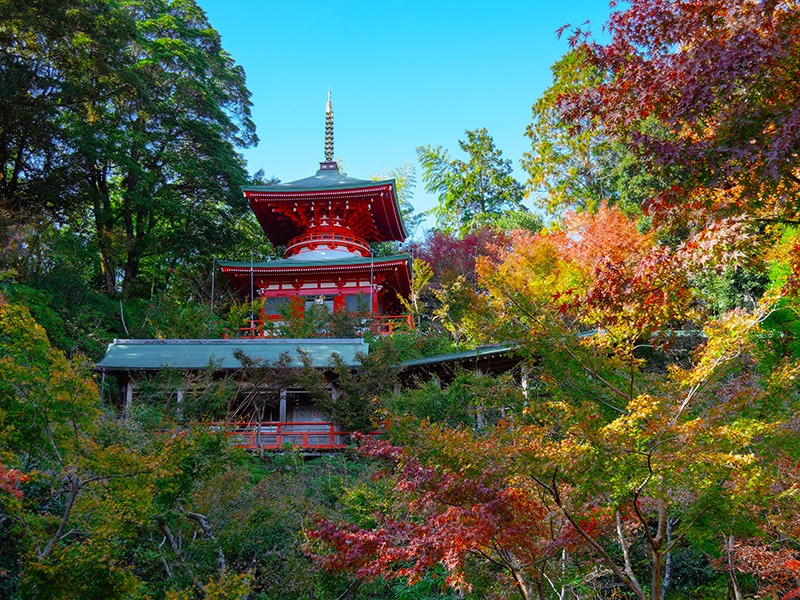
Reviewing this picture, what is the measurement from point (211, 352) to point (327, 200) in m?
8.21

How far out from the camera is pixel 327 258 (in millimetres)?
23125

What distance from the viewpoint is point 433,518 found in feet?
20.2

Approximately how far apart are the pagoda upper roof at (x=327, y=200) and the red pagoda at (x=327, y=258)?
0.03m

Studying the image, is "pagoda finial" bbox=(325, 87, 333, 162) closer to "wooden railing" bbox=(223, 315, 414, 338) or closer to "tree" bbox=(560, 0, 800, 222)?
"wooden railing" bbox=(223, 315, 414, 338)

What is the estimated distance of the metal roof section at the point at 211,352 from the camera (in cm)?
1614

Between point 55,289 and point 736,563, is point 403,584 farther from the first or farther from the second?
point 55,289

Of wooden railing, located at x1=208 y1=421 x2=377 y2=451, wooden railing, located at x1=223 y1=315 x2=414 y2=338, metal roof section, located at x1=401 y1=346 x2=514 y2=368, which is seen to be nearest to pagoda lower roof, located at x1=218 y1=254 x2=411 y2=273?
wooden railing, located at x1=223 y1=315 x2=414 y2=338

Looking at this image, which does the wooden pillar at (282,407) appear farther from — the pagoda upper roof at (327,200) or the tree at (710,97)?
the tree at (710,97)

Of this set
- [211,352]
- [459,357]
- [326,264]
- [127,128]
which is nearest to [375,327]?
[326,264]

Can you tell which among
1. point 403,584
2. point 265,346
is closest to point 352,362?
point 265,346

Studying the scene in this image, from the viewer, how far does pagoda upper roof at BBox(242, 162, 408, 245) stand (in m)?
23.0

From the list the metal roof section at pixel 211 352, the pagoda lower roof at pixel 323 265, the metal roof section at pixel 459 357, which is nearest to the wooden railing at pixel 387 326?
the pagoda lower roof at pixel 323 265

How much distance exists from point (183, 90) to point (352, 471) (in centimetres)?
1931

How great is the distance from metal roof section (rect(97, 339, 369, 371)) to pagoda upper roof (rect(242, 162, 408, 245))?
710 cm
